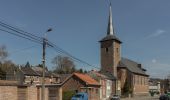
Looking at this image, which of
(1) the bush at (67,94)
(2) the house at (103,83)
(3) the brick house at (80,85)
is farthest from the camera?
(2) the house at (103,83)

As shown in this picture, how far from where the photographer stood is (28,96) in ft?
119

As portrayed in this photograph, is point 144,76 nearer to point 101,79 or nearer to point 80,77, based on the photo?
point 101,79

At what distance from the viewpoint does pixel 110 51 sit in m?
95.9

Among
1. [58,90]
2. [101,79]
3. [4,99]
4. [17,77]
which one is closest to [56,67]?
[17,77]

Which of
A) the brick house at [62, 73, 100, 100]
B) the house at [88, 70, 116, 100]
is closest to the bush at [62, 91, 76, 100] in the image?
the brick house at [62, 73, 100, 100]

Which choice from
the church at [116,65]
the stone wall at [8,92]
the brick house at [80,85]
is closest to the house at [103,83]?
the church at [116,65]

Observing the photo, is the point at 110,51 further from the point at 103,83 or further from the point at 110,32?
the point at 103,83

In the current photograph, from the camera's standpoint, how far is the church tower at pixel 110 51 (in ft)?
314

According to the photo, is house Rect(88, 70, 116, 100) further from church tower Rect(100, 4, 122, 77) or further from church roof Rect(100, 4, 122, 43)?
church roof Rect(100, 4, 122, 43)

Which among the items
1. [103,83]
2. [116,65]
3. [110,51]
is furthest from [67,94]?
[116,65]

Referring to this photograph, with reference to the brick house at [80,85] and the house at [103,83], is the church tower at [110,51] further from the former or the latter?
the brick house at [80,85]

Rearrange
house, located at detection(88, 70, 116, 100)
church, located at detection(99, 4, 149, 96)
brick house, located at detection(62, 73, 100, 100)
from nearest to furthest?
brick house, located at detection(62, 73, 100, 100), house, located at detection(88, 70, 116, 100), church, located at detection(99, 4, 149, 96)

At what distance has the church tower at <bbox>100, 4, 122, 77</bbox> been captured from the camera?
314 ft

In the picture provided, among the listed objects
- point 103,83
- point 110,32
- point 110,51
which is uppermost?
point 110,32
